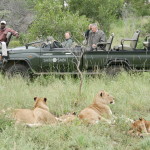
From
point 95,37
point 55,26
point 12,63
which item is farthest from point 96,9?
point 12,63

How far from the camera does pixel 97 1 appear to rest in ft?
65.4

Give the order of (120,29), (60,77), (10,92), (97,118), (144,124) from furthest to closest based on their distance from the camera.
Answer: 1. (120,29)
2. (60,77)
3. (10,92)
4. (97,118)
5. (144,124)

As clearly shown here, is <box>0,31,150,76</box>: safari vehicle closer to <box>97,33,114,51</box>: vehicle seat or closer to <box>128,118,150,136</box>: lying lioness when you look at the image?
<box>97,33,114,51</box>: vehicle seat

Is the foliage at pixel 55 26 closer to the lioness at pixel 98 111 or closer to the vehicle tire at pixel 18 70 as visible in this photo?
the vehicle tire at pixel 18 70

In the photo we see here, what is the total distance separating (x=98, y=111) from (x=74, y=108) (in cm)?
85

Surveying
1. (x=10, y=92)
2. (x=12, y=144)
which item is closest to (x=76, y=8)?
(x=10, y=92)

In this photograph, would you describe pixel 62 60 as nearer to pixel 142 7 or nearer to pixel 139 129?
pixel 139 129

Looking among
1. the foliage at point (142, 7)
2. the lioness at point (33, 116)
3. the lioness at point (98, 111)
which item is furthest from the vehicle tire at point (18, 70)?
the foliage at point (142, 7)

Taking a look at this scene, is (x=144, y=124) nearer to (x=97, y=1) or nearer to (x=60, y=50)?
(x=60, y=50)

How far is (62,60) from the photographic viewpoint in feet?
35.7

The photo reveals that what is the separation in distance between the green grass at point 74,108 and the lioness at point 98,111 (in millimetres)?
289

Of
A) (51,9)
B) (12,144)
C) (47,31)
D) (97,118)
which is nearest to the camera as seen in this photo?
(12,144)

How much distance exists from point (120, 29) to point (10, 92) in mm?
18041

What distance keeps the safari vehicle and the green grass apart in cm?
37
